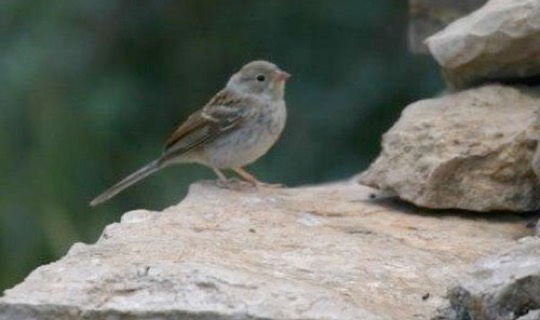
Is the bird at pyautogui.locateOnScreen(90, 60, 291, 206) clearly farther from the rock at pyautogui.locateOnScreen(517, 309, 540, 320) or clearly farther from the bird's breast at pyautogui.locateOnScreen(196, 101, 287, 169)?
the rock at pyautogui.locateOnScreen(517, 309, 540, 320)

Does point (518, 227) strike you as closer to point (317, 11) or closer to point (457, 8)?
point (457, 8)

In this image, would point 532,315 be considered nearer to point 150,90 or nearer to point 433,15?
point 433,15

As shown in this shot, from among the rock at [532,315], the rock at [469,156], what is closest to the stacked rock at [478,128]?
the rock at [469,156]

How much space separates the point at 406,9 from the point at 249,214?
456 centimetres

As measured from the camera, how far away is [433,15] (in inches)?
354

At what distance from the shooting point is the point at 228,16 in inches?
448

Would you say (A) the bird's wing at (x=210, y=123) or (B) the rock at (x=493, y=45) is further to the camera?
(A) the bird's wing at (x=210, y=123)

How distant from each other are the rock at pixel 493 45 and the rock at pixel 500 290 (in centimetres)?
181

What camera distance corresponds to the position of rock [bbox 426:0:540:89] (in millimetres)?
7039

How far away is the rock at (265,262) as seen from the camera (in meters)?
5.38

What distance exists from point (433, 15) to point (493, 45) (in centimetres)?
185

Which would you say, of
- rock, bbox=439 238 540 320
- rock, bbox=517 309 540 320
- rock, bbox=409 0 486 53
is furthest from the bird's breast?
rock, bbox=517 309 540 320

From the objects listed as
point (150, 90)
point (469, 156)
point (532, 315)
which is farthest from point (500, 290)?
point (150, 90)

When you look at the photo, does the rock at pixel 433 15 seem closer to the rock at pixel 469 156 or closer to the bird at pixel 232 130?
the bird at pixel 232 130
